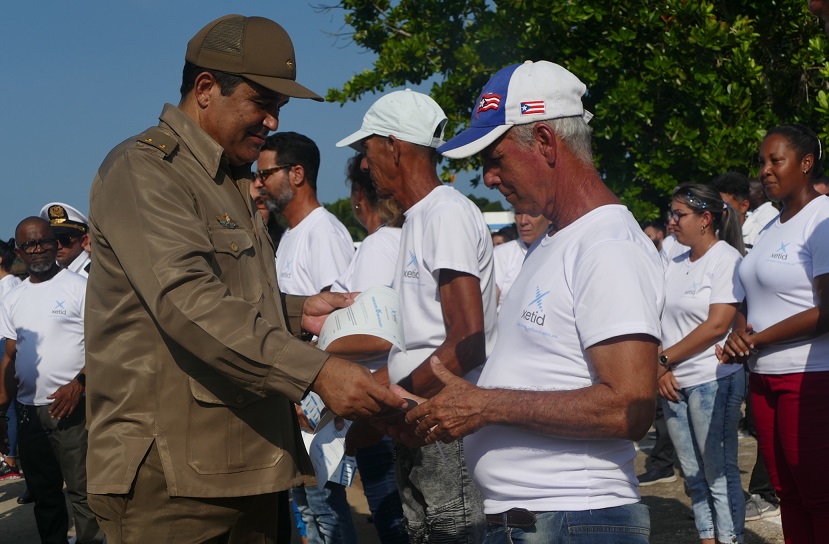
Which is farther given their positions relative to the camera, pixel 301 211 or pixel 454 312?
pixel 301 211

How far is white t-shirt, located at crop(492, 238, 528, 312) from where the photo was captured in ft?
27.1

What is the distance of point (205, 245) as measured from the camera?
2.79 metres

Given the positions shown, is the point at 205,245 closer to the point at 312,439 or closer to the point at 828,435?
the point at 312,439

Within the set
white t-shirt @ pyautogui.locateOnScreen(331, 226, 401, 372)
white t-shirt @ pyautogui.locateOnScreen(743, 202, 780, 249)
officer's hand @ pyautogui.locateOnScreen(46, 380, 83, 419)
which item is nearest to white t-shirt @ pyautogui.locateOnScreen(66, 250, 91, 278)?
officer's hand @ pyautogui.locateOnScreen(46, 380, 83, 419)

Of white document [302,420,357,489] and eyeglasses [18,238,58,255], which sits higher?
eyeglasses [18,238,58,255]

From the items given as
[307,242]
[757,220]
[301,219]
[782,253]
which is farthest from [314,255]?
[757,220]

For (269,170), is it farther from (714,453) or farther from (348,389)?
(348,389)

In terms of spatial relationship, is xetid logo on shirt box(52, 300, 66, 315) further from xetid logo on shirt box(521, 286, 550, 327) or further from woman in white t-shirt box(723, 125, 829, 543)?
xetid logo on shirt box(521, 286, 550, 327)

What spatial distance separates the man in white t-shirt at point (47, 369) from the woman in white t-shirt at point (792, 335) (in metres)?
4.72

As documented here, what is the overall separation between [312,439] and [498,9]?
40.0ft

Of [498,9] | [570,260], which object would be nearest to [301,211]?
[570,260]

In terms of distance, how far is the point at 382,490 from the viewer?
5008 mm

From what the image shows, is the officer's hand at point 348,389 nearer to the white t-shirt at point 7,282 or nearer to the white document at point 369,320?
the white document at point 369,320

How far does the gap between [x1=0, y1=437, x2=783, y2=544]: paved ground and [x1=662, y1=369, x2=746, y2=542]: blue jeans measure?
0.62 metres
